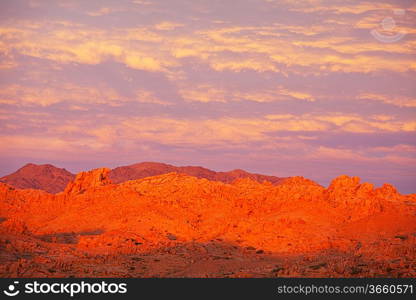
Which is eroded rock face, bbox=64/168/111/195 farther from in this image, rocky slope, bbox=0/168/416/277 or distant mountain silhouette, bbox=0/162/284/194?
distant mountain silhouette, bbox=0/162/284/194

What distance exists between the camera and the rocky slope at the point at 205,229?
34625mm

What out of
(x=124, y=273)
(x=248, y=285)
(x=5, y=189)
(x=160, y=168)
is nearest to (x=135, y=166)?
(x=160, y=168)

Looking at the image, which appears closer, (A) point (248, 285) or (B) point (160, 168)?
(A) point (248, 285)

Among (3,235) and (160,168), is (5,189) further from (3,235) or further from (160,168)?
(160,168)

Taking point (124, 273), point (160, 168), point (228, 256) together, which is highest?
point (160, 168)

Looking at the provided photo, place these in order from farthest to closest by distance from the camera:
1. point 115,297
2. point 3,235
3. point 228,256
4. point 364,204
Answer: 1. point 364,204
2. point 228,256
3. point 3,235
4. point 115,297

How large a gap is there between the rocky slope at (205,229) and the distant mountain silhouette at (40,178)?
171ft

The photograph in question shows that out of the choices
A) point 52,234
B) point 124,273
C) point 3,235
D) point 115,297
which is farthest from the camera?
point 52,234

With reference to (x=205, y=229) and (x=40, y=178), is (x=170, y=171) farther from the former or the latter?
(x=205, y=229)

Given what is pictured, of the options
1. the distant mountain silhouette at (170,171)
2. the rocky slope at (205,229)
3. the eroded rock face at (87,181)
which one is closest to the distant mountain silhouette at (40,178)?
the distant mountain silhouette at (170,171)

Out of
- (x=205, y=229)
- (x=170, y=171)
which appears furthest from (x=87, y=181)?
(x=170, y=171)

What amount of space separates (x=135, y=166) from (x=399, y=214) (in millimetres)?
79435

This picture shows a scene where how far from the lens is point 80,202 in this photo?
59.6 meters

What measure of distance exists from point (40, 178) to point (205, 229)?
72268mm
